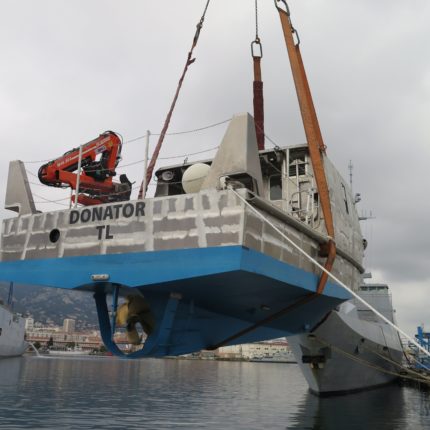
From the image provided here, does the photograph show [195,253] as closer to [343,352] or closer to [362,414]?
[343,352]

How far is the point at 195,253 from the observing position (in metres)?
7.66

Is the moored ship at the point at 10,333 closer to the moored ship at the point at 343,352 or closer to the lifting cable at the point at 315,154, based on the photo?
the moored ship at the point at 343,352

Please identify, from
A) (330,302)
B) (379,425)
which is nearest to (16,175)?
(330,302)

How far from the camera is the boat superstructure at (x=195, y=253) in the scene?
7684 mm

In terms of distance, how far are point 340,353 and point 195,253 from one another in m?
13.1

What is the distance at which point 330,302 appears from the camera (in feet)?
36.6

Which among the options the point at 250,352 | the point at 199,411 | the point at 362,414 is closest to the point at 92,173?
the point at 199,411

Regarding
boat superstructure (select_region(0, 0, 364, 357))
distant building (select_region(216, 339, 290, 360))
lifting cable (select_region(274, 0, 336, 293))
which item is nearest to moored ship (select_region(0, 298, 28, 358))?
boat superstructure (select_region(0, 0, 364, 357))

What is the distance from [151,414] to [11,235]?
1101 cm

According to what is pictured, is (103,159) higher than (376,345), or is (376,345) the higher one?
(103,159)

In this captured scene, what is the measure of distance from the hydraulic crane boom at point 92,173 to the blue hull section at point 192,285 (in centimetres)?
298

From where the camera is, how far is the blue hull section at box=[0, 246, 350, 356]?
299 inches

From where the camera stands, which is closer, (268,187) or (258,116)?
(268,187)

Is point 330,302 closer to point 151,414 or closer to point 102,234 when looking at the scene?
point 102,234
